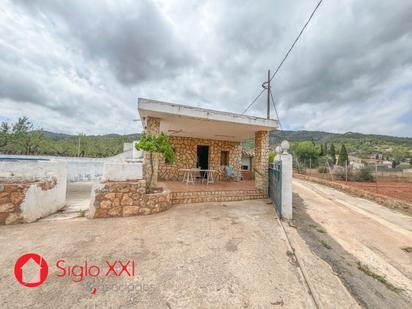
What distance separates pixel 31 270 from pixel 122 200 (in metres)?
2.32

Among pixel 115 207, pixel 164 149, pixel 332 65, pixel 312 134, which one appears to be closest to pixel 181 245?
pixel 115 207

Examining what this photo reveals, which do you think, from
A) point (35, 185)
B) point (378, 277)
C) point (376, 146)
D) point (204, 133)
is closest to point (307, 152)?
point (376, 146)

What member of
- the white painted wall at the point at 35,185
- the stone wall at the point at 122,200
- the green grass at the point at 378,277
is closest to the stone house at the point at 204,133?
the stone wall at the point at 122,200

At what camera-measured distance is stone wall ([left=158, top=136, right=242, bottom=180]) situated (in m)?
10.0

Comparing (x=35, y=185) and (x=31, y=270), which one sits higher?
(x=35, y=185)

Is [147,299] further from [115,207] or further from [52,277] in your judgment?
[115,207]

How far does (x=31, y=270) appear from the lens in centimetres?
231

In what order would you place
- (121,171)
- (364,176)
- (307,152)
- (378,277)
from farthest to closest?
(307,152), (364,176), (121,171), (378,277)

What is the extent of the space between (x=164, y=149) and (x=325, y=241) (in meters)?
4.92

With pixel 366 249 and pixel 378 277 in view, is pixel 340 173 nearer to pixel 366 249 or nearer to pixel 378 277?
pixel 366 249

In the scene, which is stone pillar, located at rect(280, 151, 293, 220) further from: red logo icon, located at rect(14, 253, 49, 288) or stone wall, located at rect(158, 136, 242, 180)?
stone wall, located at rect(158, 136, 242, 180)

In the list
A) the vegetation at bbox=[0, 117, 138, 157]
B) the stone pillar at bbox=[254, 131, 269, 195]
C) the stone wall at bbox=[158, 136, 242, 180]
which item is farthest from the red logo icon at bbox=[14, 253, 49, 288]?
the vegetation at bbox=[0, 117, 138, 157]

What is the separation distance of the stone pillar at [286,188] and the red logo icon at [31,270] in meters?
5.30

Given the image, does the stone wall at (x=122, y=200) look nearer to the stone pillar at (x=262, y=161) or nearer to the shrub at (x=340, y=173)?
the stone pillar at (x=262, y=161)
